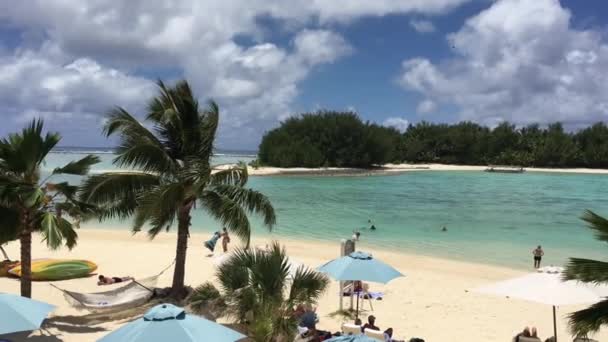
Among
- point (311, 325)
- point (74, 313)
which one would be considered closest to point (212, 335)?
point (311, 325)

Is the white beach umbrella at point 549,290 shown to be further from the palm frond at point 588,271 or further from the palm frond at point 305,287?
the palm frond at point 305,287

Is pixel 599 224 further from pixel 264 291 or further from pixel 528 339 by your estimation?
pixel 264 291

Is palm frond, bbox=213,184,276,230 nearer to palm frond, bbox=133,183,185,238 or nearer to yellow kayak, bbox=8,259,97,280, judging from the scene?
palm frond, bbox=133,183,185,238

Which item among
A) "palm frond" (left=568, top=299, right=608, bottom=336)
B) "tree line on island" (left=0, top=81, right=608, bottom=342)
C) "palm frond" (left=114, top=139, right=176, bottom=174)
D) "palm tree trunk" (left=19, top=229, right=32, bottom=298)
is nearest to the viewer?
"palm frond" (left=568, top=299, right=608, bottom=336)

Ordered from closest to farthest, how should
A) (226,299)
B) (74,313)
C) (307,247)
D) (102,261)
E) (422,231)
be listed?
(226,299), (74,313), (102,261), (307,247), (422,231)

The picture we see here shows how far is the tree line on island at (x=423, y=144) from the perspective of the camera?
81.7 metres

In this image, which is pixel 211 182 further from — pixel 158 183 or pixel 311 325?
pixel 311 325

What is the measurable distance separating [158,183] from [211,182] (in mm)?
1137

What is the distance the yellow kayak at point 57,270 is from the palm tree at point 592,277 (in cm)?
1291

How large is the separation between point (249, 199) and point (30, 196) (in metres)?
4.30

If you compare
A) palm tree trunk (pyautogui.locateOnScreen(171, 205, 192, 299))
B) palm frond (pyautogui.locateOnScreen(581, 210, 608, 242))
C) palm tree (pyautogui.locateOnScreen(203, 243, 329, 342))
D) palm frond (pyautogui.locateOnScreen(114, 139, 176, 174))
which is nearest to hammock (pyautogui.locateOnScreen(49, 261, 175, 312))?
palm tree trunk (pyautogui.locateOnScreen(171, 205, 192, 299))

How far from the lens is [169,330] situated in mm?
5477

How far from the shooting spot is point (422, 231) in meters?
26.2

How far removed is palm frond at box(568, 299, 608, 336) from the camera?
509 centimetres
